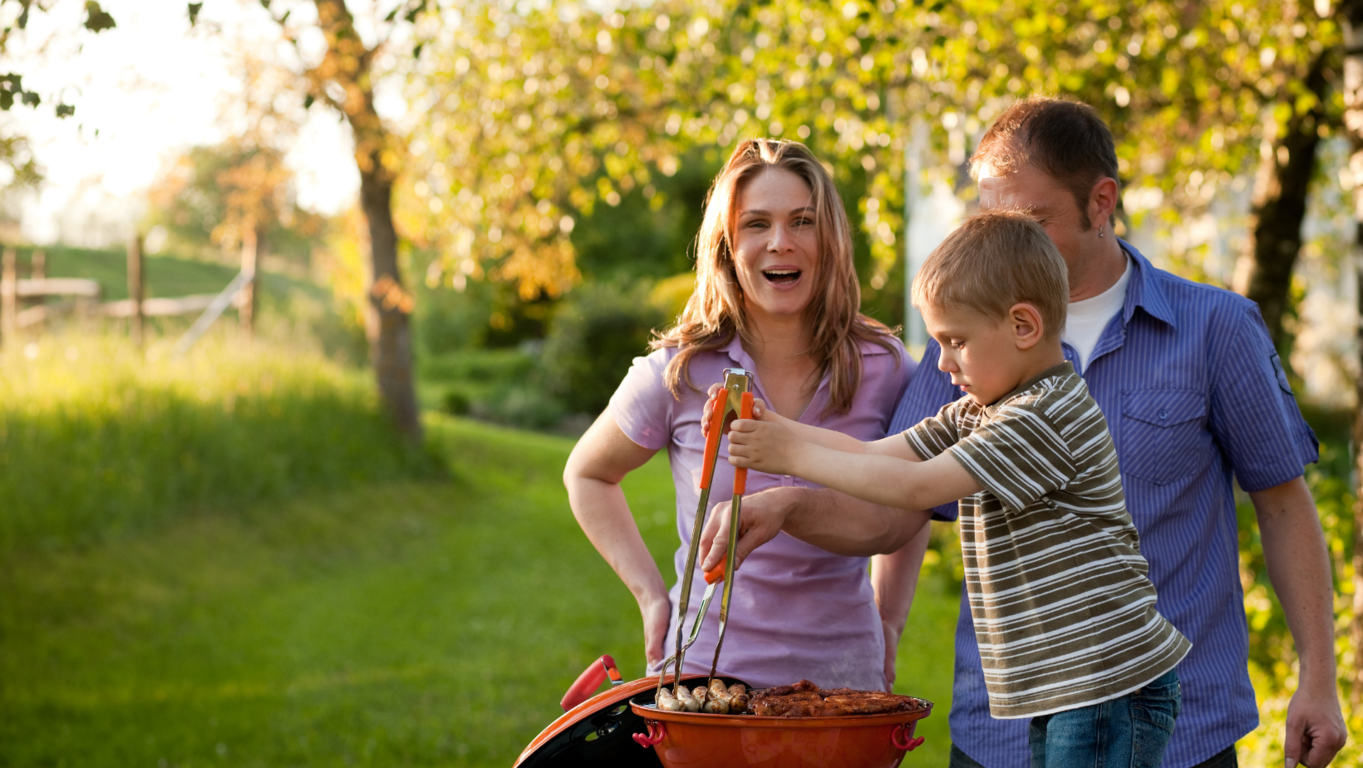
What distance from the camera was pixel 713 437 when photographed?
65.8 inches

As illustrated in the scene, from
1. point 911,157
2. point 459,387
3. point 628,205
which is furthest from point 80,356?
point 628,205

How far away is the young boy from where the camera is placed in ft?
5.52

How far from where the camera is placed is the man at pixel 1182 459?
1977 millimetres

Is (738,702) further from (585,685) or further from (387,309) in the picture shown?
(387,309)

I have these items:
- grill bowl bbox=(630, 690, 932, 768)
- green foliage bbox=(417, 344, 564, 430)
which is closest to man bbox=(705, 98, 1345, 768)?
grill bowl bbox=(630, 690, 932, 768)

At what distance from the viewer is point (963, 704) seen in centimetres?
212

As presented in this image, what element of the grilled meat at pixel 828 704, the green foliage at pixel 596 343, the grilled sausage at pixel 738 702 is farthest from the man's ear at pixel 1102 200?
the green foliage at pixel 596 343

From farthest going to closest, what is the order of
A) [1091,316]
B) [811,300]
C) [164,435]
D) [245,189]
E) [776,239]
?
[245,189] < [164,435] < [811,300] < [776,239] < [1091,316]

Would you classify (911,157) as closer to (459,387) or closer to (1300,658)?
(1300,658)

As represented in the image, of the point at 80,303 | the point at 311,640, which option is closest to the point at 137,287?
the point at 80,303

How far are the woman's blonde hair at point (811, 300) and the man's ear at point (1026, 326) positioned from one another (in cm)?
59

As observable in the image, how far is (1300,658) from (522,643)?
6.09 meters

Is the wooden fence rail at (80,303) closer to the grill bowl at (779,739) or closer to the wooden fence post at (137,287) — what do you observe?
the wooden fence post at (137,287)

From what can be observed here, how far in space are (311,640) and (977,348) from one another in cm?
Answer: 652
